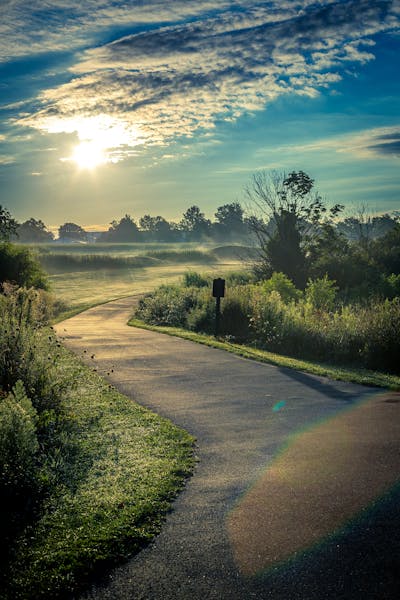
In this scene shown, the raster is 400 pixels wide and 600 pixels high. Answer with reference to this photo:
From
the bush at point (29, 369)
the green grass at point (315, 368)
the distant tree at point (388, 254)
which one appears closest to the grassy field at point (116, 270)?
the distant tree at point (388, 254)

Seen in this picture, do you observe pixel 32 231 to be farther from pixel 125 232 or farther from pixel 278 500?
pixel 278 500

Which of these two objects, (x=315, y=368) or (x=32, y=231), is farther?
(x=32, y=231)

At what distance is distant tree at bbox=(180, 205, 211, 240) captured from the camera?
171625 mm

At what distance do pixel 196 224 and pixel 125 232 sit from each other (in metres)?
23.7

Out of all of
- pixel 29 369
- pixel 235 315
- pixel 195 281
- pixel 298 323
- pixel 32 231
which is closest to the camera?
pixel 29 369

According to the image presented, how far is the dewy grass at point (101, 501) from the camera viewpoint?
441 centimetres

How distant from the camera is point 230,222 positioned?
564 feet

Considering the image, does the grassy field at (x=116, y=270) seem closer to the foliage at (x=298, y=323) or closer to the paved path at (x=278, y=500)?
the foliage at (x=298, y=323)

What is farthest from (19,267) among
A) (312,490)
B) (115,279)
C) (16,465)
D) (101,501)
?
(115,279)

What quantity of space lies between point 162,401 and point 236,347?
6557 millimetres

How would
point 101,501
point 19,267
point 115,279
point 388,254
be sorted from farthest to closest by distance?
point 115,279, point 388,254, point 19,267, point 101,501

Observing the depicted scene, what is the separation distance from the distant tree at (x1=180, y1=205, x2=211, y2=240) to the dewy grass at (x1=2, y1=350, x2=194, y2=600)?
6452 inches

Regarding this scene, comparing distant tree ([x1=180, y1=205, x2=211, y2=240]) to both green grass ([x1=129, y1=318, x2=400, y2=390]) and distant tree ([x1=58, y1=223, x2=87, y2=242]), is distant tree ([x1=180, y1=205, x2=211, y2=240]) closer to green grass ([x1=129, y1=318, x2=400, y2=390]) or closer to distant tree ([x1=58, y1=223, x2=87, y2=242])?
distant tree ([x1=58, y1=223, x2=87, y2=242])

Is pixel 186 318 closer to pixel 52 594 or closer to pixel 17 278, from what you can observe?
pixel 17 278
